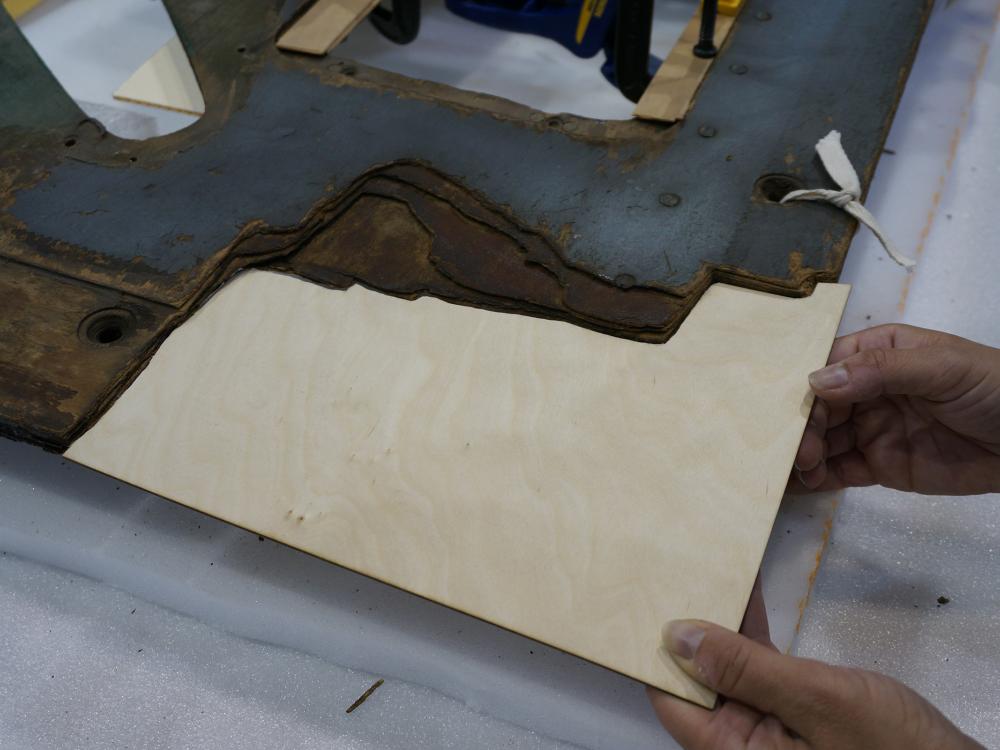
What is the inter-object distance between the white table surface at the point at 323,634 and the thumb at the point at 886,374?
247mm

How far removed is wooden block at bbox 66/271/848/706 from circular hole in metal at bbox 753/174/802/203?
0.18 m

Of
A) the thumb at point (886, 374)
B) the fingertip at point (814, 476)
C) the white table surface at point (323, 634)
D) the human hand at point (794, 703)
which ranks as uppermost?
the thumb at point (886, 374)

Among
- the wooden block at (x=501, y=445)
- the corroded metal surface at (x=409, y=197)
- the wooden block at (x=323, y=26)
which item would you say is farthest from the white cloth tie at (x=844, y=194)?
the wooden block at (x=323, y=26)

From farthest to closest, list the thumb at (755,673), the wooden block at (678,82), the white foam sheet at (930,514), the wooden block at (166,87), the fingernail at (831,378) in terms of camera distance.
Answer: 1. the wooden block at (166,87)
2. the wooden block at (678,82)
3. the white foam sheet at (930,514)
4. the fingernail at (831,378)
5. the thumb at (755,673)

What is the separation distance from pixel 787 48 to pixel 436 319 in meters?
0.77

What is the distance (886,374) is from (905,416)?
0.59 feet

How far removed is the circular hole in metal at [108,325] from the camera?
119 cm

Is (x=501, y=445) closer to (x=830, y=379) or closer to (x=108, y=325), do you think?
(x=830, y=379)

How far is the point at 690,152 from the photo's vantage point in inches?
52.7

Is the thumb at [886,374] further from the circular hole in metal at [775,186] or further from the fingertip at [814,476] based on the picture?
the circular hole in metal at [775,186]

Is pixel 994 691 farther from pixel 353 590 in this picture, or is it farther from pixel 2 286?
pixel 2 286

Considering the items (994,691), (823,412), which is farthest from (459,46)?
(994,691)

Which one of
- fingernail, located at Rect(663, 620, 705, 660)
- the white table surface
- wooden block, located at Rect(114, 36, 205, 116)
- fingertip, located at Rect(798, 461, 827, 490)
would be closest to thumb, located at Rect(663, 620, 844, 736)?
fingernail, located at Rect(663, 620, 705, 660)

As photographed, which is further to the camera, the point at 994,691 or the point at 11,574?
the point at 11,574
